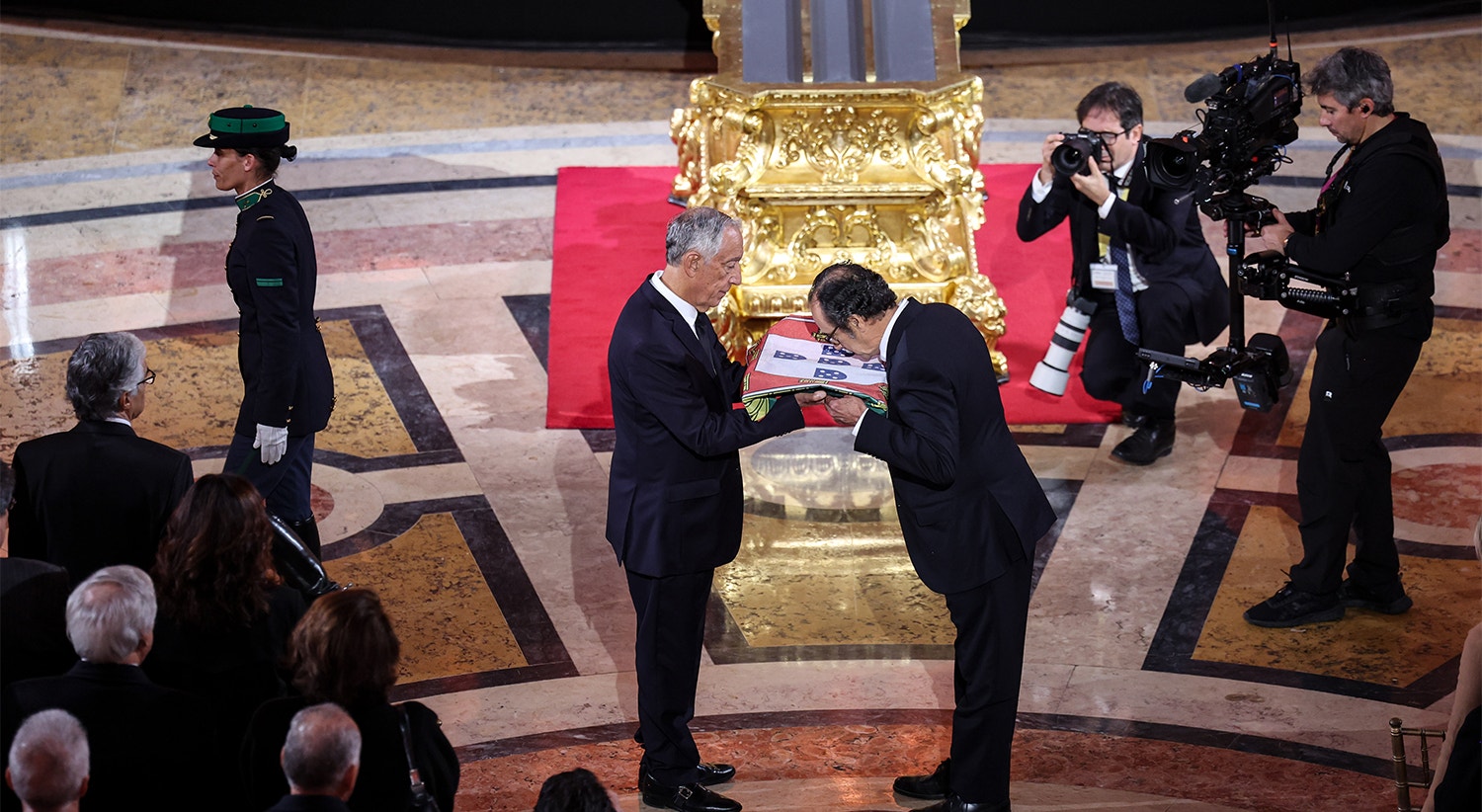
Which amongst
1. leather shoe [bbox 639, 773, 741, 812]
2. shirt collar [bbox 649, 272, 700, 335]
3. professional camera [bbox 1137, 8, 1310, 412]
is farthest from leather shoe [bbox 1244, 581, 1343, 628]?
shirt collar [bbox 649, 272, 700, 335]

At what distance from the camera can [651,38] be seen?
12.0 meters

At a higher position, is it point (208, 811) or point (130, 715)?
point (130, 715)

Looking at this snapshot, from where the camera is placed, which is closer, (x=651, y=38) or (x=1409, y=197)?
(x=1409, y=197)

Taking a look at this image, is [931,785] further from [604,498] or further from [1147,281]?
[1147,281]

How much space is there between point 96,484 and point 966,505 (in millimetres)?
2188

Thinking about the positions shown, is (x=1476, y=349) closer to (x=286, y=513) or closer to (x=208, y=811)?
(x=286, y=513)

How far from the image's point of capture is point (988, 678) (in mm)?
4289

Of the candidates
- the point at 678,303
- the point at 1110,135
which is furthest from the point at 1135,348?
the point at 678,303

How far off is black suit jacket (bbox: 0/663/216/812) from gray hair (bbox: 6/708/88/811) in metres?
0.22

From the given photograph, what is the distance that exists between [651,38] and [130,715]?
934cm

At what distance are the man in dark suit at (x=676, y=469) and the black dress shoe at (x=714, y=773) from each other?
1.7 inches

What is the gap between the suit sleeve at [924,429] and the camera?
4039 mm

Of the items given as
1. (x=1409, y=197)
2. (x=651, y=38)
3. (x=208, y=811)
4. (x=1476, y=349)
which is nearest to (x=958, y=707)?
(x=208, y=811)

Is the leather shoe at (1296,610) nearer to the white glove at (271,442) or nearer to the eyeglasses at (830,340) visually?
the eyeglasses at (830,340)
